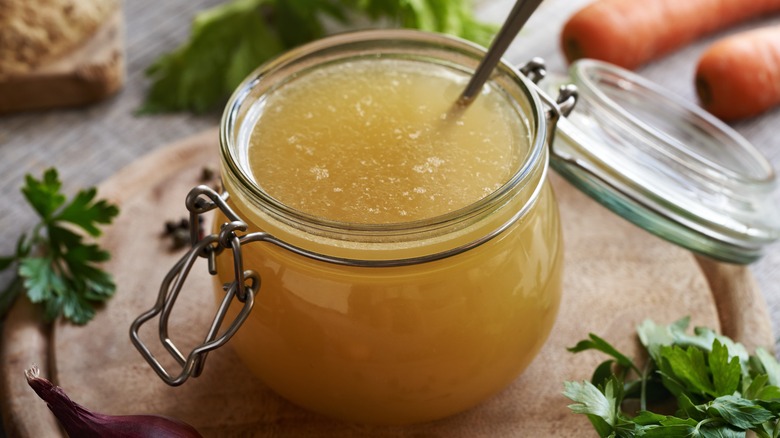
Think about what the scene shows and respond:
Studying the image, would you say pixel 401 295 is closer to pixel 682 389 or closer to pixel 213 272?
pixel 213 272

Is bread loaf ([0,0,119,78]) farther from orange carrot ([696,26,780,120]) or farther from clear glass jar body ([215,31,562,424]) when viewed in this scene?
orange carrot ([696,26,780,120])

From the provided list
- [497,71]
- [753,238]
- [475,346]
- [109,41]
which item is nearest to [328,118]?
[497,71]

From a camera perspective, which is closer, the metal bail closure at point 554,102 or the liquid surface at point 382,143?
the liquid surface at point 382,143

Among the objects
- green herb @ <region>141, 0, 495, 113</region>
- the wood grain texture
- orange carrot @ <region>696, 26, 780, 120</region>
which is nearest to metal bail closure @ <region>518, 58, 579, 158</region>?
green herb @ <region>141, 0, 495, 113</region>

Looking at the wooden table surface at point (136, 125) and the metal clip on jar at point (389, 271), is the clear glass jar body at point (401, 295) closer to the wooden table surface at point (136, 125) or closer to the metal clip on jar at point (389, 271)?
the metal clip on jar at point (389, 271)

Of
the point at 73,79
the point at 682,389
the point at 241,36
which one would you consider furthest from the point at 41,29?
the point at 682,389

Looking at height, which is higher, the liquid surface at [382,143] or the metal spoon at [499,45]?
the metal spoon at [499,45]

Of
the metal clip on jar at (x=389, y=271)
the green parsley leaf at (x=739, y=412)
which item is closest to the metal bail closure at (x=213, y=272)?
the metal clip on jar at (x=389, y=271)
